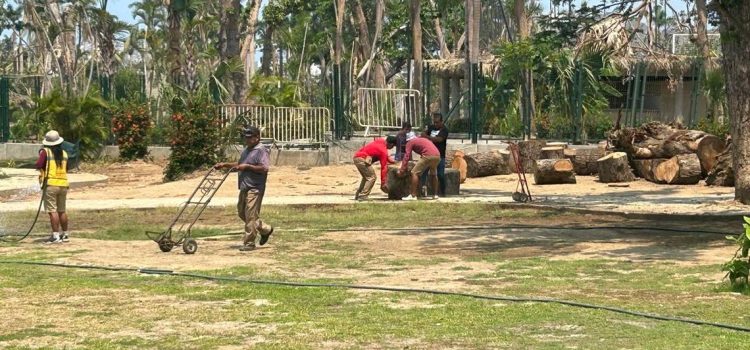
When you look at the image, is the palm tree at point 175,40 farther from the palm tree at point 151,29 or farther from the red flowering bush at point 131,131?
the palm tree at point 151,29

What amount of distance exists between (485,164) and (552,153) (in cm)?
149

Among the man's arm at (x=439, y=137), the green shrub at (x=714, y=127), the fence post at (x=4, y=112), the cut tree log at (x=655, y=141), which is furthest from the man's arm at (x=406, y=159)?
the fence post at (x=4, y=112)

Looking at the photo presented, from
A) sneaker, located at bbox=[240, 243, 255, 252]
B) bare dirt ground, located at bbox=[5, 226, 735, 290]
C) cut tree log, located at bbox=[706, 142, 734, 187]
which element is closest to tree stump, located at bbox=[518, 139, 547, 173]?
cut tree log, located at bbox=[706, 142, 734, 187]

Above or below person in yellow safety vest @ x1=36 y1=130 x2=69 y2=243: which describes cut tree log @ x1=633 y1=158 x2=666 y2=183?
below

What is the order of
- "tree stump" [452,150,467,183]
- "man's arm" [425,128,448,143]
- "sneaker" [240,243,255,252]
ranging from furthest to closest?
"tree stump" [452,150,467,183], "man's arm" [425,128,448,143], "sneaker" [240,243,255,252]

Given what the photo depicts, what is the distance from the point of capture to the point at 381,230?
752 inches

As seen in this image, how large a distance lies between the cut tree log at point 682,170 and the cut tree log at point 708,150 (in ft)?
0.45

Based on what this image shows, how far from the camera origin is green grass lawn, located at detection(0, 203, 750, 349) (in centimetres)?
996

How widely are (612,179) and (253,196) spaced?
1280 cm

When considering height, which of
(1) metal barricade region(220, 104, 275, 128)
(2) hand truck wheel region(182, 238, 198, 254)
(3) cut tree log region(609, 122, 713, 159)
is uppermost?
(1) metal barricade region(220, 104, 275, 128)

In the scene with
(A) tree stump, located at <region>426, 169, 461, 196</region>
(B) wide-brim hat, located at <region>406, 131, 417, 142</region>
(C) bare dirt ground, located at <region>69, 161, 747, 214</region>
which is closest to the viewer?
(C) bare dirt ground, located at <region>69, 161, 747, 214</region>

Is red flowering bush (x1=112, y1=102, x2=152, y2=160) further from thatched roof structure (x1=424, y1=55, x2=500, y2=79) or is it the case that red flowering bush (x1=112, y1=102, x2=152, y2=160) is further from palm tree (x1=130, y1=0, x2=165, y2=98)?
palm tree (x1=130, y1=0, x2=165, y2=98)

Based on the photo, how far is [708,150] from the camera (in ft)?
87.9

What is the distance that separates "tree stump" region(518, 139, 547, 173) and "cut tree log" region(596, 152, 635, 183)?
7.24ft
